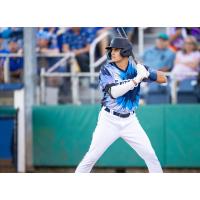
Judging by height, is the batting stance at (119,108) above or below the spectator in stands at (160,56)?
below

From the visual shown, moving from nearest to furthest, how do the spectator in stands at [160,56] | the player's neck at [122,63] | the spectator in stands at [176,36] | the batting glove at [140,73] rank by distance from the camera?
the batting glove at [140,73] < the player's neck at [122,63] < the spectator in stands at [160,56] < the spectator in stands at [176,36]

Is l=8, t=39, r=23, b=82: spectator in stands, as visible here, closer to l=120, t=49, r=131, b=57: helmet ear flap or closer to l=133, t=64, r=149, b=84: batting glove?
l=120, t=49, r=131, b=57: helmet ear flap

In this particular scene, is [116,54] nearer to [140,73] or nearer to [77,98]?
[140,73]

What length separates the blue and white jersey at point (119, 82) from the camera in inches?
372

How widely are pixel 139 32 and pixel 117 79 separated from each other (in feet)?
10.1

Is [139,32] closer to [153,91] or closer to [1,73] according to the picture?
[153,91]

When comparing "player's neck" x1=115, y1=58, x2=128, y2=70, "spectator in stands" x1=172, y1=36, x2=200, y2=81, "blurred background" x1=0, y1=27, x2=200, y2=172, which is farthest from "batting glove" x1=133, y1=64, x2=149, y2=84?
"spectator in stands" x1=172, y1=36, x2=200, y2=81

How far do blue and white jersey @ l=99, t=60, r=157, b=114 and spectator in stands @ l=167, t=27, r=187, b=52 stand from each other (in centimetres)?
285

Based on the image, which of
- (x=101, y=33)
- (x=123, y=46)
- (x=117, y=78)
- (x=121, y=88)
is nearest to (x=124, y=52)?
(x=123, y=46)

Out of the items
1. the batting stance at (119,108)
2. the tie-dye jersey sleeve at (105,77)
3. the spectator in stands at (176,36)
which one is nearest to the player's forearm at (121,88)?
the batting stance at (119,108)

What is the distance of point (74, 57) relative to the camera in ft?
40.1

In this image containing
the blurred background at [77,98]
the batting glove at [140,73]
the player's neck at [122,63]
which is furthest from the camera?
the blurred background at [77,98]

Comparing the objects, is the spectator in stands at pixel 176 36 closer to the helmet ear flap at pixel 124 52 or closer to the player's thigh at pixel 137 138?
the helmet ear flap at pixel 124 52

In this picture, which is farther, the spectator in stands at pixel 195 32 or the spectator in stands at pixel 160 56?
the spectator in stands at pixel 195 32
